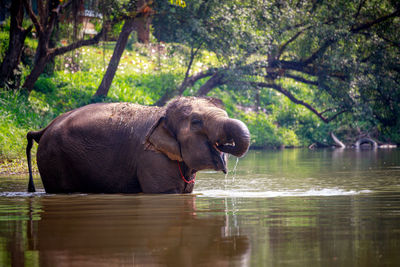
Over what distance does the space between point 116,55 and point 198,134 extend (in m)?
14.6

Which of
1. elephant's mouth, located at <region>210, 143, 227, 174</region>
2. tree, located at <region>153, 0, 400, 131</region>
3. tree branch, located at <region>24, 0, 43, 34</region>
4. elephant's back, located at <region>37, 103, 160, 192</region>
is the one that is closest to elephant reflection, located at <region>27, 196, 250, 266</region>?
elephant's mouth, located at <region>210, 143, 227, 174</region>

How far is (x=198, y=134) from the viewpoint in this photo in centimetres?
965

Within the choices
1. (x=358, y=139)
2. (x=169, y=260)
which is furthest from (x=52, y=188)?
(x=358, y=139)

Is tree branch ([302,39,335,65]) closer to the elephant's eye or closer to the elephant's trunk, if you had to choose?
the elephant's eye

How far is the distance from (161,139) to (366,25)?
61.1 ft

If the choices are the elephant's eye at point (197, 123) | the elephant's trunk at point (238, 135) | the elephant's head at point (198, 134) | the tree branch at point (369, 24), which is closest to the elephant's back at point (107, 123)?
the elephant's head at point (198, 134)

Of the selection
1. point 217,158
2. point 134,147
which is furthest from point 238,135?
point 134,147

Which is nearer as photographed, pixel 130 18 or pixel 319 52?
pixel 130 18

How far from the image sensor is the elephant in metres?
9.59

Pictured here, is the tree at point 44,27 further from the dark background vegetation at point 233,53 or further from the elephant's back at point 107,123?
the elephant's back at point 107,123

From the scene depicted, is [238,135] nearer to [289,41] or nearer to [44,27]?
[44,27]

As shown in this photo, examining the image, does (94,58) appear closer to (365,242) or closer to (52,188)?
(52,188)

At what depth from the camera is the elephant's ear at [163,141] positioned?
32.3 ft

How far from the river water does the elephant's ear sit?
0.68 m
